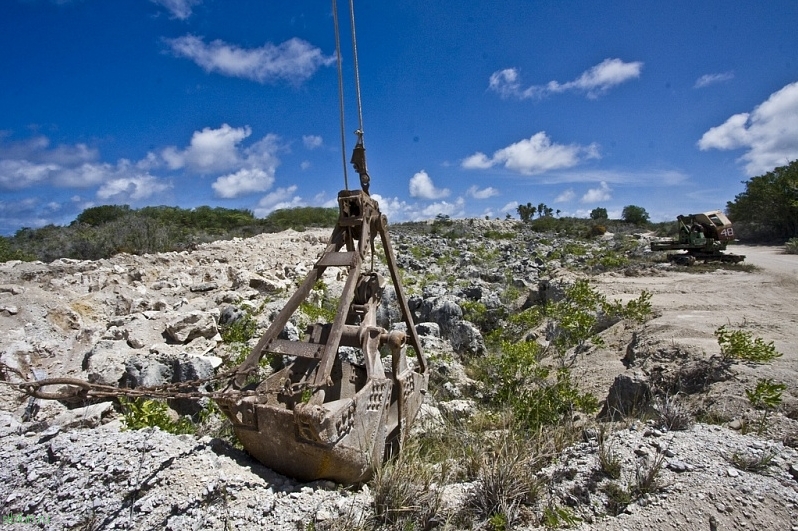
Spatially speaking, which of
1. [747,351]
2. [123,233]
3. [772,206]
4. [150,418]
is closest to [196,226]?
[123,233]

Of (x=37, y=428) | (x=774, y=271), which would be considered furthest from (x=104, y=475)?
(x=774, y=271)

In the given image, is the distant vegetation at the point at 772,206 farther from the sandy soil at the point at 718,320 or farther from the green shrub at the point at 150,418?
the green shrub at the point at 150,418

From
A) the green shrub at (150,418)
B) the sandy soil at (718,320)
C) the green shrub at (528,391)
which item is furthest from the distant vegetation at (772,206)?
the green shrub at (150,418)

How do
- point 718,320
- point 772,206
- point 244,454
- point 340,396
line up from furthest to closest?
1. point 772,206
2. point 718,320
3. point 340,396
4. point 244,454

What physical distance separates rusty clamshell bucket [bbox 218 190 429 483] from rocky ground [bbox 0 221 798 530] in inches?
7.8

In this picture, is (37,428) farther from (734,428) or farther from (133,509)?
(734,428)

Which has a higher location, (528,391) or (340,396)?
(340,396)

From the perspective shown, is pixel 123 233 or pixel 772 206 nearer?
pixel 123 233

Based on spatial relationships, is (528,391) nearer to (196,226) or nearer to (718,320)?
(718,320)

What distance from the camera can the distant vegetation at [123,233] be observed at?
12.7 m

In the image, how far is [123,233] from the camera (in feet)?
46.0

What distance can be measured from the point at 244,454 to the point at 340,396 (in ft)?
3.92

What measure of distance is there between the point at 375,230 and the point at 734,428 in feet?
10.5

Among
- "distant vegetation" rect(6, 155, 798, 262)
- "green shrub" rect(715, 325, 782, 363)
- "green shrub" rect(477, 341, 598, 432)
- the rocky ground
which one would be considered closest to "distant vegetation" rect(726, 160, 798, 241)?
"distant vegetation" rect(6, 155, 798, 262)
